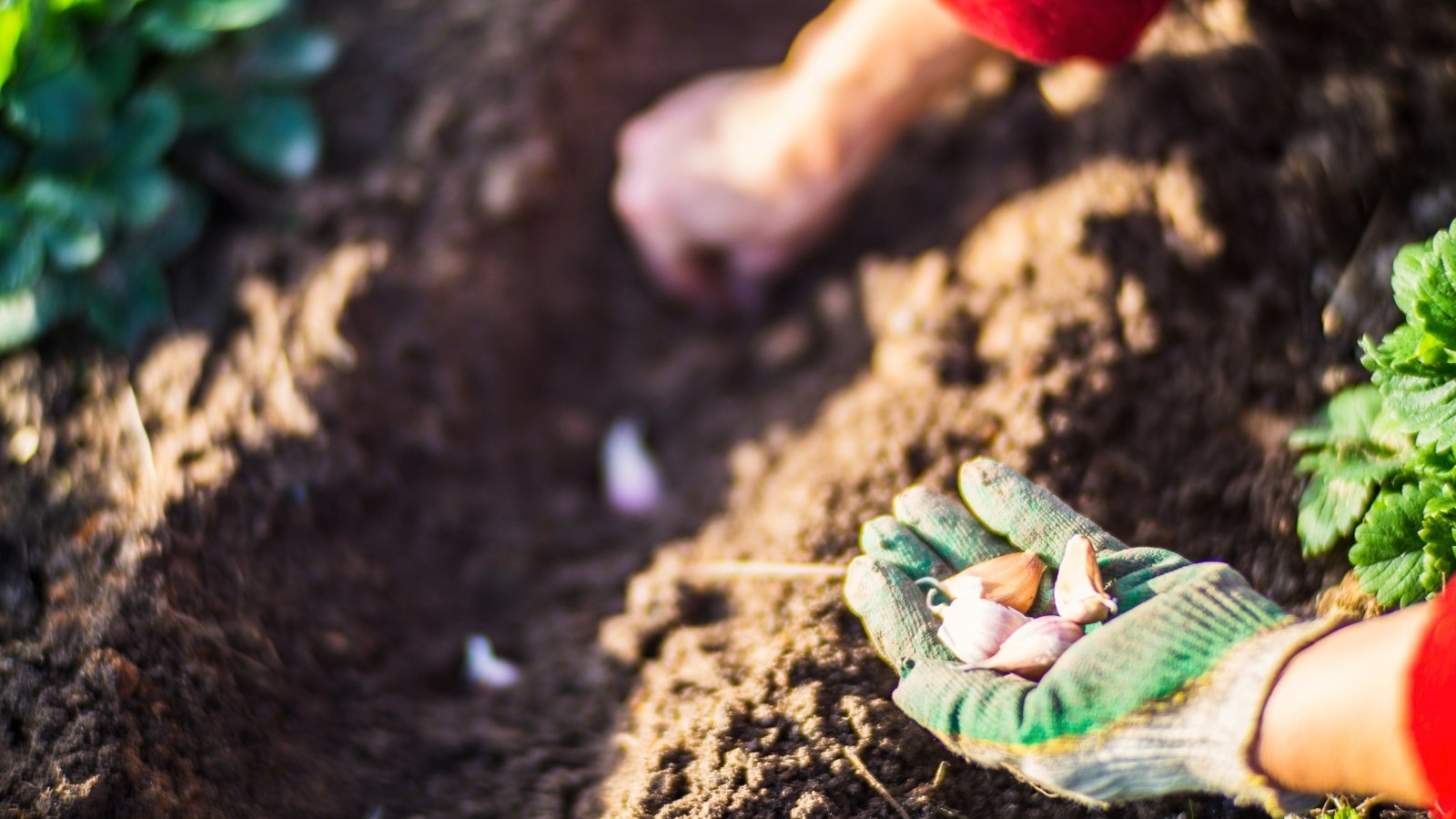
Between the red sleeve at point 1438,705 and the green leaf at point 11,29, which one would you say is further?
the green leaf at point 11,29

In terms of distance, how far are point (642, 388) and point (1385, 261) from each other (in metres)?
1.41

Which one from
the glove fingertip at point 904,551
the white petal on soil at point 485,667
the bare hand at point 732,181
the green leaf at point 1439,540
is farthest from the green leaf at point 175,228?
the green leaf at point 1439,540

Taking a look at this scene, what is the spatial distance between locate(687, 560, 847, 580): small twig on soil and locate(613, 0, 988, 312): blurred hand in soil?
30.2 inches

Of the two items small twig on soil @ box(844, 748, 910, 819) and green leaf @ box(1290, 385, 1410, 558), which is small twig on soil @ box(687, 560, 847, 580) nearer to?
small twig on soil @ box(844, 748, 910, 819)

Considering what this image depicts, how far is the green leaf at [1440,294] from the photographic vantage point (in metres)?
1.10

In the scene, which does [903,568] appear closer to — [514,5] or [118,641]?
[118,641]

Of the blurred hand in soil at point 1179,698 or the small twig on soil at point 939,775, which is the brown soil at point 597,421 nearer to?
the small twig on soil at point 939,775

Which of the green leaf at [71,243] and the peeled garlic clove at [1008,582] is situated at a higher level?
the green leaf at [71,243]

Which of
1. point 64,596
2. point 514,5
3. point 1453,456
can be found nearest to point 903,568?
point 1453,456

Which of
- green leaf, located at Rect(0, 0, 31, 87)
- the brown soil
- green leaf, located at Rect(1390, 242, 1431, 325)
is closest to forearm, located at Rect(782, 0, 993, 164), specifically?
the brown soil

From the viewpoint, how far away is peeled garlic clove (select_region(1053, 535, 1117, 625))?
111cm

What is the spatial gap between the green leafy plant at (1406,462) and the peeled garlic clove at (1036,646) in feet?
1.35

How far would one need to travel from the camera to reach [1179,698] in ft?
3.32

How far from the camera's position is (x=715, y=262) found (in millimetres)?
2172
